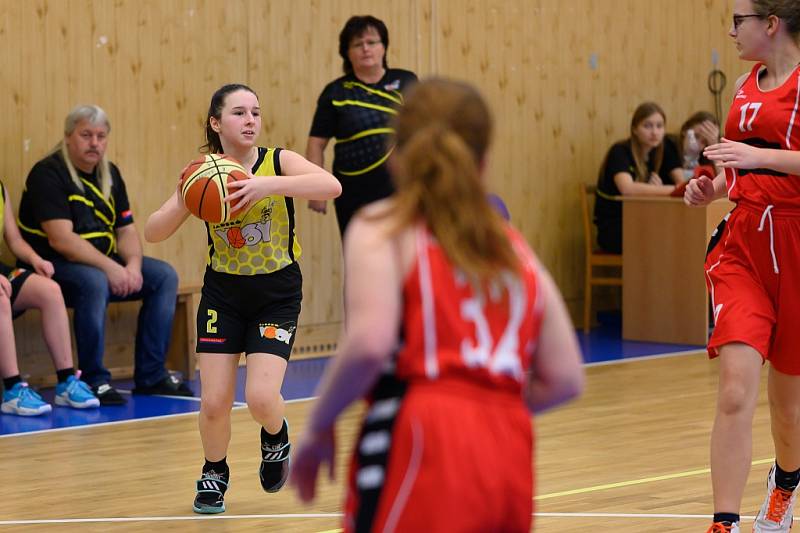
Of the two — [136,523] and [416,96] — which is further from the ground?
[416,96]

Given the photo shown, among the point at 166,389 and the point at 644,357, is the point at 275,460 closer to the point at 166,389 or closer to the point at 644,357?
the point at 166,389

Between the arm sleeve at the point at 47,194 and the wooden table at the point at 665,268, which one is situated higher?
the arm sleeve at the point at 47,194

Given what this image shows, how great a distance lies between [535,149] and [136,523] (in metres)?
6.46

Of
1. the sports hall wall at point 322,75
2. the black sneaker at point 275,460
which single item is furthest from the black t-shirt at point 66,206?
the black sneaker at point 275,460

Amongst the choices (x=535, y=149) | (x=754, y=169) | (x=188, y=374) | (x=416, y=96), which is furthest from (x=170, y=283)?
(x=416, y=96)

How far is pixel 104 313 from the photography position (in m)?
7.82

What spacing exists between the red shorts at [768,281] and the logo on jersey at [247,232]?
63.8 inches

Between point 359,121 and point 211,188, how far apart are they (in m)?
3.75

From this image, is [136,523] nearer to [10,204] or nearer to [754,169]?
[754,169]

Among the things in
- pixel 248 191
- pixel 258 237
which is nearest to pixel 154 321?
pixel 258 237

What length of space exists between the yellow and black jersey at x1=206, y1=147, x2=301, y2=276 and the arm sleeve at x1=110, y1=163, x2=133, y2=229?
10.2 feet

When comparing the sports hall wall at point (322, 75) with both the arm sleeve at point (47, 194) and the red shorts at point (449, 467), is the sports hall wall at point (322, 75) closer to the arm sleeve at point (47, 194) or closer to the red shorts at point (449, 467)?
the arm sleeve at point (47, 194)

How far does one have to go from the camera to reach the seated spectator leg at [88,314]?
7.77 metres

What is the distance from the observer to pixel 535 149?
10930 millimetres
